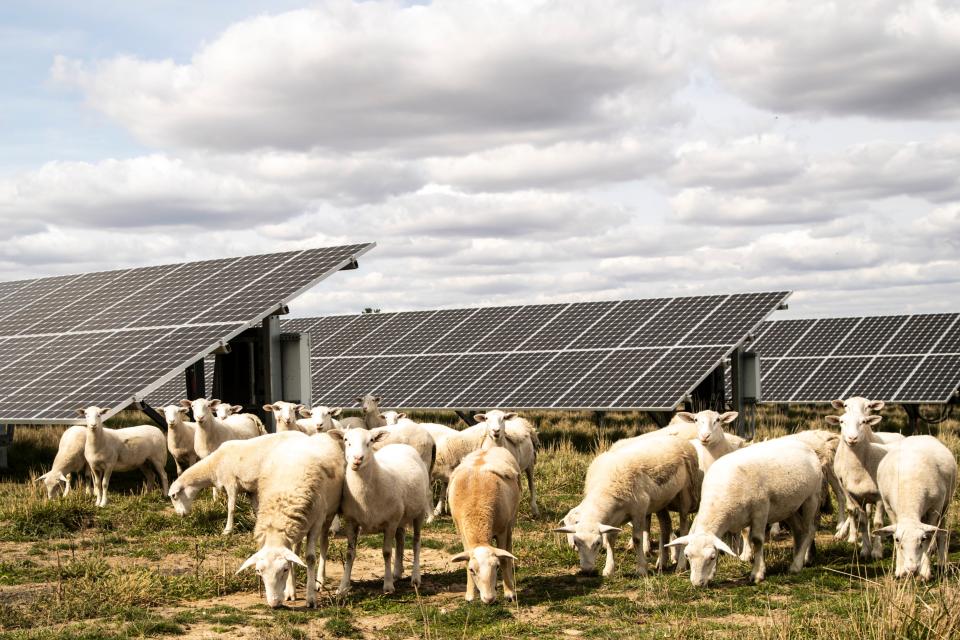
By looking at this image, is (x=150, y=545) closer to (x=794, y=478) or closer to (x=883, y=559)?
(x=794, y=478)

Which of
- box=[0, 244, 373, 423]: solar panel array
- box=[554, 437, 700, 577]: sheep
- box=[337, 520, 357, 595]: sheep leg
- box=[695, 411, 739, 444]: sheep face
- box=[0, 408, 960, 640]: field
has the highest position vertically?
box=[0, 244, 373, 423]: solar panel array

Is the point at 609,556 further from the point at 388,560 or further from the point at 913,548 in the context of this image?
the point at 913,548

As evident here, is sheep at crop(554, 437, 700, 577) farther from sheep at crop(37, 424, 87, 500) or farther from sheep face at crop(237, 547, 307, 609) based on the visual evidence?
sheep at crop(37, 424, 87, 500)

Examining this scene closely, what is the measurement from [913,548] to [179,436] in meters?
11.7

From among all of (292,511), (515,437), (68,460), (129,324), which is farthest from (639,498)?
(129,324)

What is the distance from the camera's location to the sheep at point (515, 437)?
13570mm

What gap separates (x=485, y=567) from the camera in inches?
348

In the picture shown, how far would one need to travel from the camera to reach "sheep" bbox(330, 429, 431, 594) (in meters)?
9.67

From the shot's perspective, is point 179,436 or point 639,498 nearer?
point 639,498

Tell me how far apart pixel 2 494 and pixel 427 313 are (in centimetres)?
1887

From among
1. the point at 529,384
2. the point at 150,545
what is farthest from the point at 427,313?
the point at 150,545

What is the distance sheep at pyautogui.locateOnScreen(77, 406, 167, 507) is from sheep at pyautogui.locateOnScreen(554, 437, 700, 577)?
27.1 ft

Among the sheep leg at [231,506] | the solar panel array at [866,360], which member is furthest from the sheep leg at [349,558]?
the solar panel array at [866,360]

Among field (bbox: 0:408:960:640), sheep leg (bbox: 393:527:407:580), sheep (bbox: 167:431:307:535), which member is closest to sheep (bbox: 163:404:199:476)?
field (bbox: 0:408:960:640)
